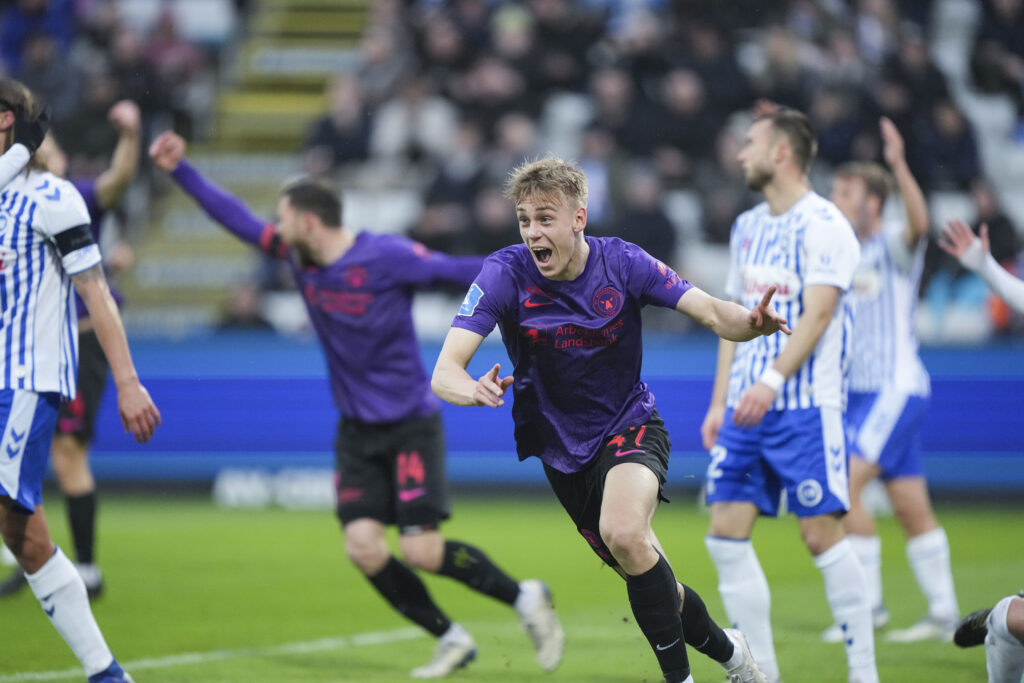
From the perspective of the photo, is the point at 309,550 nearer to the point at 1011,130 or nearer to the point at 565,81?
the point at 565,81

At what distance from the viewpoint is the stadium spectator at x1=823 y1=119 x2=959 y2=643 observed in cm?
830

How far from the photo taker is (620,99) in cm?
1648

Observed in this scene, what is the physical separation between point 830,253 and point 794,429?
0.87 m

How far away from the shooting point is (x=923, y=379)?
344 inches

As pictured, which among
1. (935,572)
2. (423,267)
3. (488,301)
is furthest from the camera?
(935,572)

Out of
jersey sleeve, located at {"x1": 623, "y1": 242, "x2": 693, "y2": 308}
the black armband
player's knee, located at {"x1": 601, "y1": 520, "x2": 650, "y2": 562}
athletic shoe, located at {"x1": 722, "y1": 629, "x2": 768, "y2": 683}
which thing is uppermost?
the black armband

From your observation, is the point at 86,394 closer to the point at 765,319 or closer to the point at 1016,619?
the point at 765,319

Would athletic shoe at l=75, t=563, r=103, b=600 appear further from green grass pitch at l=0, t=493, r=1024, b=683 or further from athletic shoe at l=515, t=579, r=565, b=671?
athletic shoe at l=515, t=579, r=565, b=671

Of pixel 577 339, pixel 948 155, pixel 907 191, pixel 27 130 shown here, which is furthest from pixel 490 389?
pixel 948 155

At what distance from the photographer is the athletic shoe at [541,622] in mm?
7031

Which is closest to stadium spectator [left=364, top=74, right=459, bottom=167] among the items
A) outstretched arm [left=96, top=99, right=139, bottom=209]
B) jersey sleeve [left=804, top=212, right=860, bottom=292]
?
outstretched arm [left=96, top=99, right=139, bottom=209]

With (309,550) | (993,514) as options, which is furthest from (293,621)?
(993,514)


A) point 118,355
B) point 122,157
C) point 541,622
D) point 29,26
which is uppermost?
point 29,26

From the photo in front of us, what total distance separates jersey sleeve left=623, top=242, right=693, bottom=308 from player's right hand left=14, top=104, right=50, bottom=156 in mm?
2598
